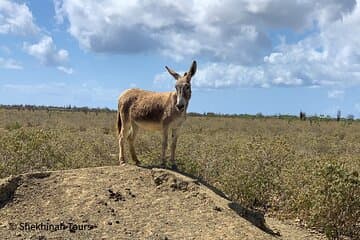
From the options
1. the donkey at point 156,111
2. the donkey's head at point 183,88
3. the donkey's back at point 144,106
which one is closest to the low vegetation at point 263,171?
the donkey at point 156,111

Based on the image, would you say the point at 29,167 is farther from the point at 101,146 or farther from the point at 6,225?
the point at 6,225

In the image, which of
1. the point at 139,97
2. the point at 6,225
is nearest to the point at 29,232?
the point at 6,225

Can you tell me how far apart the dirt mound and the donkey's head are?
55.9 inches

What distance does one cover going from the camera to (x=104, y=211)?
9102mm

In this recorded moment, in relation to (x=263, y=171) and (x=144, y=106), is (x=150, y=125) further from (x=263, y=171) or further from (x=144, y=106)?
(x=263, y=171)

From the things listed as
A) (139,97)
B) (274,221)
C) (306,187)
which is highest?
(139,97)

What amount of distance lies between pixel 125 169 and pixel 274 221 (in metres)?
3.41

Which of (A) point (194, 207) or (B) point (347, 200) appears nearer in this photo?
(A) point (194, 207)

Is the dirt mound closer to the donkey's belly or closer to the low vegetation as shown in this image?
the low vegetation

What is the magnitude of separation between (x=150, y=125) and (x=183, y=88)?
5.35 ft

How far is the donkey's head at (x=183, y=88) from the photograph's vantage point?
1076 cm

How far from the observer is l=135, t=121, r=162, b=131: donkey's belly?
11938 millimetres

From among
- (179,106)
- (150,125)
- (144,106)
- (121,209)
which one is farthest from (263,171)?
(121,209)

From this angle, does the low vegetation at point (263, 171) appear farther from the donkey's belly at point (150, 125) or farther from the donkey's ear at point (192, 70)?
the donkey's ear at point (192, 70)
